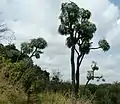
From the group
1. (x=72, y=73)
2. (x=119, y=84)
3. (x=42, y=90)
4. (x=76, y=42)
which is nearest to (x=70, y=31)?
(x=76, y=42)

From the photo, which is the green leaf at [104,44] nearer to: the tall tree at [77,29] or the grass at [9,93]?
the tall tree at [77,29]

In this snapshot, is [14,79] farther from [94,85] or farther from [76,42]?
[94,85]

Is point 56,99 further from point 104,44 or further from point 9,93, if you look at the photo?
point 104,44

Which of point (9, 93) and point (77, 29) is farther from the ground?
point (77, 29)

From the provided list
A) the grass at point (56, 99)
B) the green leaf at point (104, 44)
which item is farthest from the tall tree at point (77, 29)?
the grass at point (56, 99)

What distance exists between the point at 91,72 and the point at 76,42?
620 centimetres

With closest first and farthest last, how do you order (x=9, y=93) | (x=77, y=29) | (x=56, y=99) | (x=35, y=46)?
(x=9, y=93) → (x=56, y=99) → (x=35, y=46) → (x=77, y=29)

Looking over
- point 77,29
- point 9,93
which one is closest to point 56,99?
point 9,93

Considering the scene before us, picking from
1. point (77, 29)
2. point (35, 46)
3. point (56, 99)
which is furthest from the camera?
point (77, 29)

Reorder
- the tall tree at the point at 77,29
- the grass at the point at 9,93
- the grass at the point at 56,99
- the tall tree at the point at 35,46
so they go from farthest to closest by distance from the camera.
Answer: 1. the tall tree at the point at 77,29
2. the tall tree at the point at 35,46
3. the grass at the point at 56,99
4. the grass at the point at 9,93

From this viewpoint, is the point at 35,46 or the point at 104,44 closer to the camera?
the point at 35,46

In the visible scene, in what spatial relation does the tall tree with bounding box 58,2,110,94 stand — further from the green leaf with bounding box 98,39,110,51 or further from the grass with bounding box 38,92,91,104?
the grass with bounding box 38,92,91,104

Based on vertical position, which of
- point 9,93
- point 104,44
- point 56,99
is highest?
point 104,44

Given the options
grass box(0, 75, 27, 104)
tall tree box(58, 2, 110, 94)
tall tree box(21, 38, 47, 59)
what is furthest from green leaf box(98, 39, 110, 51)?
grass box(0, 75, 27, 104)
